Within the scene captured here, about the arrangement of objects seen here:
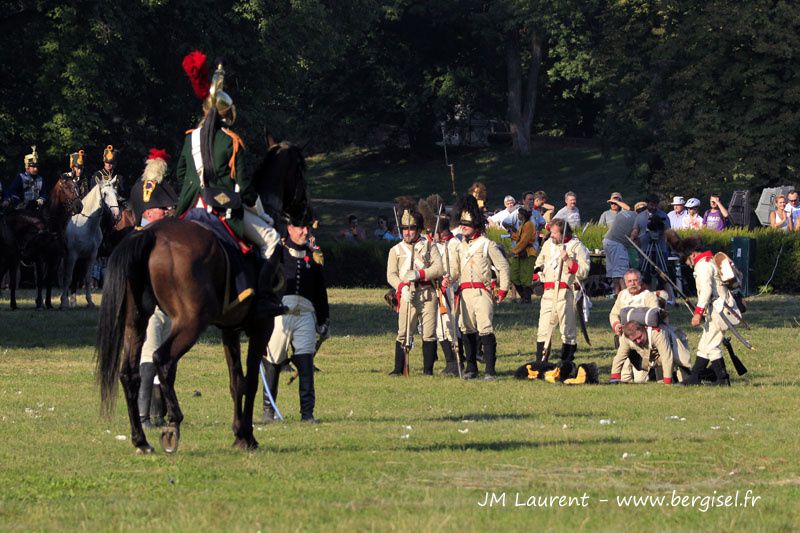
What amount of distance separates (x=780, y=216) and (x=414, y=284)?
65.6 feet

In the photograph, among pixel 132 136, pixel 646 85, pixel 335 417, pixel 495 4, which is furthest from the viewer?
pixel 495 4

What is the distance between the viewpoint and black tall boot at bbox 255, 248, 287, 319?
12.8 m

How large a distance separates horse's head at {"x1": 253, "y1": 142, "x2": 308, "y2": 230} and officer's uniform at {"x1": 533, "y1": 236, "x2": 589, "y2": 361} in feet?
30.8

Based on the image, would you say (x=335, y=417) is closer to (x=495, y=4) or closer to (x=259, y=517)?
(x=259, y=517)

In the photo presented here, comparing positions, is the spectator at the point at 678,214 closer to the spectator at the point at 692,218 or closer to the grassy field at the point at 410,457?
the spectator at the point at 692,218

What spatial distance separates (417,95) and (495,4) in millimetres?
6426

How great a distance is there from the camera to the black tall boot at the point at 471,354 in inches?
854

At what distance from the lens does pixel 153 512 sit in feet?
31.6

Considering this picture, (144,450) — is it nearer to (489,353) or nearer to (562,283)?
(489,353)

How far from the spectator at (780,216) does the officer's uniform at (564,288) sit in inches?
695

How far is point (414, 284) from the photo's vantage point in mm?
22047

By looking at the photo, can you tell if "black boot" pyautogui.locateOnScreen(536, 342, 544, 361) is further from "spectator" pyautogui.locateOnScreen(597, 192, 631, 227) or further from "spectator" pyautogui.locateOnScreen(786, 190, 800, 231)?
"spectator" pyautogui.locateOnScreen(786, 190, 800, 231)

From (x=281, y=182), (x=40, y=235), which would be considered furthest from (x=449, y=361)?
(x=40, y=235)

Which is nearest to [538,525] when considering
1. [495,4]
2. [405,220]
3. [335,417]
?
[335,417]
